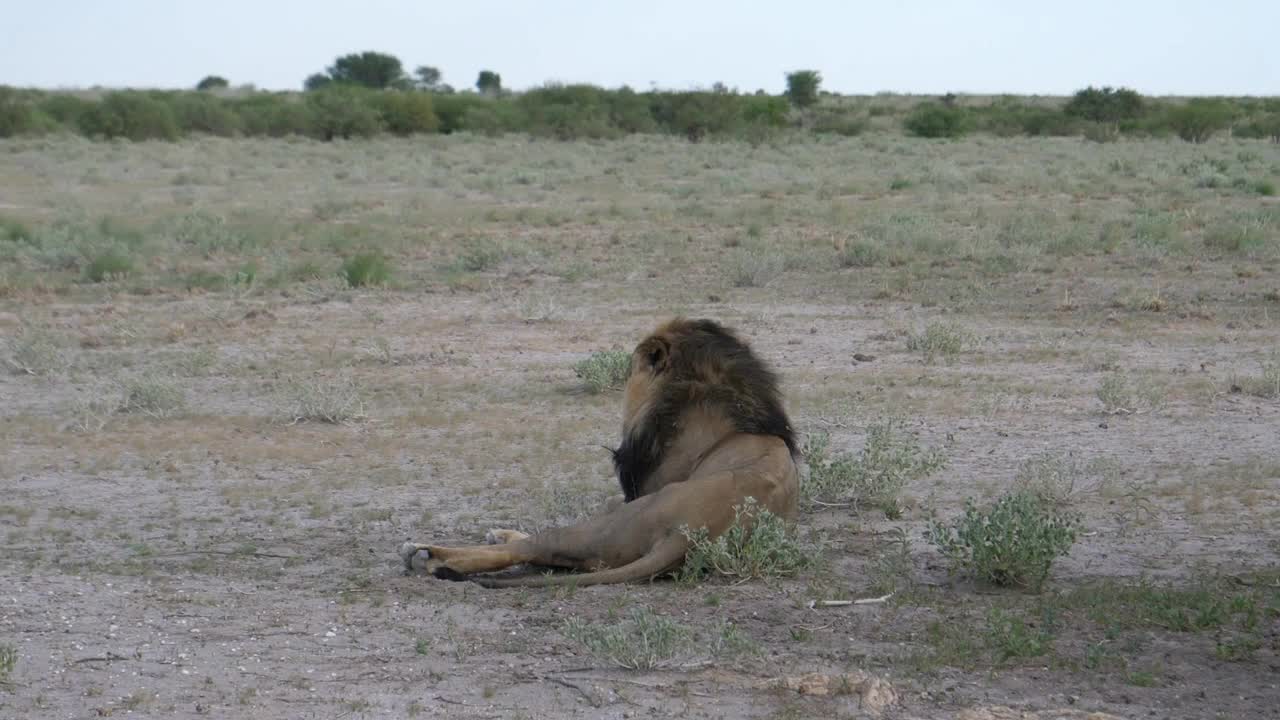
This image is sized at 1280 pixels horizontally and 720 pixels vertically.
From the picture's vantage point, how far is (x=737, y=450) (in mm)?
6340

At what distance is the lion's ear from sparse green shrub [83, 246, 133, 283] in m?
11.4

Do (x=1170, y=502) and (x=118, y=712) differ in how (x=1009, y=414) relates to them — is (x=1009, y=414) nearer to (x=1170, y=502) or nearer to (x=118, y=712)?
(x=1170, y=502)

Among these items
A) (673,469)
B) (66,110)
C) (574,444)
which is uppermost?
(66,110)

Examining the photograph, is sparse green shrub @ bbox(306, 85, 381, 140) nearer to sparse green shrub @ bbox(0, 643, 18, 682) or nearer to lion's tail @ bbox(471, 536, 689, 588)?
lion's tail @ bbox(471, 536, 689, 588)

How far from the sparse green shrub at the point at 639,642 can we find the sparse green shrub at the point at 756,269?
11.0 m

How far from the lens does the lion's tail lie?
19.5 feet

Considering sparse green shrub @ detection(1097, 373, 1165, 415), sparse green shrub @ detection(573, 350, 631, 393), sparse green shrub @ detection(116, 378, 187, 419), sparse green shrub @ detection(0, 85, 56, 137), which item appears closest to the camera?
sparse green shrub @ detection(1097, 373, 1165, 415)

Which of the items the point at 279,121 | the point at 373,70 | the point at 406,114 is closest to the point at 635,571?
the point at 279,121

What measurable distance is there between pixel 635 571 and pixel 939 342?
263 inches

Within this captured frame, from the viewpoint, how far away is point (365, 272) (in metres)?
16.0

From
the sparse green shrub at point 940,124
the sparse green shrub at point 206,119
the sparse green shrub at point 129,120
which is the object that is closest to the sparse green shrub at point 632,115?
the sparse green shrub at point 940,124

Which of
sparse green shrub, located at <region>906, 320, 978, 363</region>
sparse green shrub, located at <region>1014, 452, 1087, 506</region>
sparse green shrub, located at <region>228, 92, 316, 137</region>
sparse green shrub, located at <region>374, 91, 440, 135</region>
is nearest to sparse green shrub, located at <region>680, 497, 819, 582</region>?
sparse green shrub, located at <region>1014, 452, 1087, 506</region>

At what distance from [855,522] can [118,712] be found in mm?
3866

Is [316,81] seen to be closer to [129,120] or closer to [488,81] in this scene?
[488,81]
